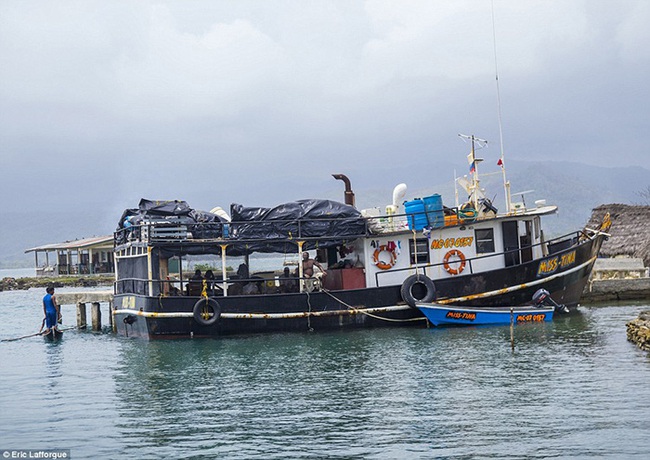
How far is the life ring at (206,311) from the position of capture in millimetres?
23869

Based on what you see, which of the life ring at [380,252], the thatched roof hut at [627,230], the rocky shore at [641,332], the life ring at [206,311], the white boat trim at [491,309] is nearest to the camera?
the rocky shore at [641,332]

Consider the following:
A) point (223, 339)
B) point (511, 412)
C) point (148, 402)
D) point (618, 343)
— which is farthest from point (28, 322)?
point (511, 412)

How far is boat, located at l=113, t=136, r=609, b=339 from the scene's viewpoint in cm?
2420

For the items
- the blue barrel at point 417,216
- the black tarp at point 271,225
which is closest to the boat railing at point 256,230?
the black tarp at point 271,225

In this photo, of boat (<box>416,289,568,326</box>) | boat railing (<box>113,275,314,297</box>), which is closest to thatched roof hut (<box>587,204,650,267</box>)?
boat (<box>416,289,568,326</box>)

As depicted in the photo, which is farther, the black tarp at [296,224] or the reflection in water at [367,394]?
the black tarp at [296,224]

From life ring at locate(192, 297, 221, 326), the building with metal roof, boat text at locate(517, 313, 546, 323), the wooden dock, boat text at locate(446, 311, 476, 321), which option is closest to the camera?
life ring at locate(192, 297, 221, 326)

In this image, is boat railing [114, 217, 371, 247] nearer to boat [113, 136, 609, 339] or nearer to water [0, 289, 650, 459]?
boat [113, 136, 609, 339]

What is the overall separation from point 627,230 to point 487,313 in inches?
831

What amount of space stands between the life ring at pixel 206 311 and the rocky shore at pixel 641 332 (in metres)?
11.0

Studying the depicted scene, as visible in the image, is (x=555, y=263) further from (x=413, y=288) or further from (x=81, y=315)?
(x=81, y=315)

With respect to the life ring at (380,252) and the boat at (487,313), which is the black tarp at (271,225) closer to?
the life ring at (380,252)

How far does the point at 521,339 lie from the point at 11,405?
12.4 meters

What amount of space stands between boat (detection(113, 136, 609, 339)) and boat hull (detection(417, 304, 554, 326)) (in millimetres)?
481
